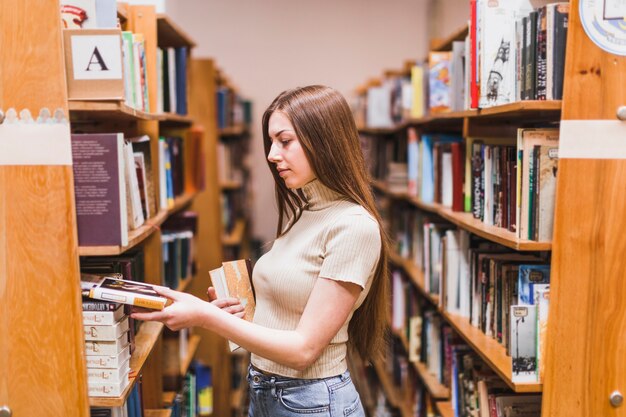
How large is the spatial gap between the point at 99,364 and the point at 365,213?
0.78m

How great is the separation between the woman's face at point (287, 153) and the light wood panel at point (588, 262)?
0.64m

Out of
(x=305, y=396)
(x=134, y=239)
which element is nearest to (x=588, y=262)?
(x=305, y=396)

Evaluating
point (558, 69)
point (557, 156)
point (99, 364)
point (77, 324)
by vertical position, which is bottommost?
point (99, 364)

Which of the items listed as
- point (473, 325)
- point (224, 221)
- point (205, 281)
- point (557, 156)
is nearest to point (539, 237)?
point (557, 156)

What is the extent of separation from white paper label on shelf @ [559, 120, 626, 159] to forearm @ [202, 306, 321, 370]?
31.4 inches

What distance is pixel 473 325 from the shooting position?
2238mm

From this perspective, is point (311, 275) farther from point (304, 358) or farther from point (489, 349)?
point (489, 349)

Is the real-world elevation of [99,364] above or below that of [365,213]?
below

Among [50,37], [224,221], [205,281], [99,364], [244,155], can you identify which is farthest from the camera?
[244,155]

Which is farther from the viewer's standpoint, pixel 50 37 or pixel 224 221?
pixel 224 221

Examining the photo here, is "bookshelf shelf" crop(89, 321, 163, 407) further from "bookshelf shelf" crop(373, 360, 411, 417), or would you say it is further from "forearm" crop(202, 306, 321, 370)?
"bookshelf shelf" crop(373, 360, 411, 417)

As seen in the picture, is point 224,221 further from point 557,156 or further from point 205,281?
point 557,156

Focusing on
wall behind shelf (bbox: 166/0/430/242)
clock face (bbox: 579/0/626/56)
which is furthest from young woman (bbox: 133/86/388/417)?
wall behind shelf (bbox: 166/0/430/242)

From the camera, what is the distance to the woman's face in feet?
5.34
